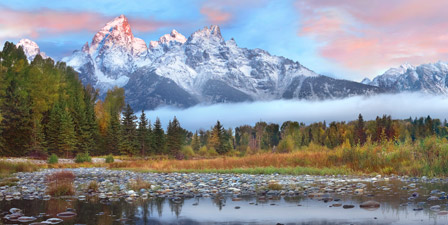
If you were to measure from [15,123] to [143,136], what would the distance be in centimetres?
3325

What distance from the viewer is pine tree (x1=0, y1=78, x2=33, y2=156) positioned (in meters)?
56.9

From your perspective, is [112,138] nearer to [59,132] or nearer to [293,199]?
[59,132]

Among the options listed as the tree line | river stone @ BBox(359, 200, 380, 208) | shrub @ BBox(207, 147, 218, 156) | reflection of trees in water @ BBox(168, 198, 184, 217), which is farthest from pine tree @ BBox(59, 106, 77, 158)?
river stone @ BBox(359, 200, 380, 208)

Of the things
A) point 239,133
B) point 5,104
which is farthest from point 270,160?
point 239,133

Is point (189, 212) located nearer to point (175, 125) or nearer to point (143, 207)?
point (143, 207)

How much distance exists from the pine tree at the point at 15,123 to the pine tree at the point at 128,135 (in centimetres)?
2558

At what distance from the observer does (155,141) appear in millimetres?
92188

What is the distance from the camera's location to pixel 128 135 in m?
84.4

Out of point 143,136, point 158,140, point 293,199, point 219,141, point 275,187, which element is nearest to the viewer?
point 293,199

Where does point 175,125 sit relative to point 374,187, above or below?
above

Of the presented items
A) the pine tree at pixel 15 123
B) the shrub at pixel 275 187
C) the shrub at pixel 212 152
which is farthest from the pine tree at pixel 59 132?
the shrub at pixel 275 187

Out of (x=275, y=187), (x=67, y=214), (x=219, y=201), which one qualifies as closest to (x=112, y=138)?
(x=275, y=187)

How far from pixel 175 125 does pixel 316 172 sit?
7464 centimetres

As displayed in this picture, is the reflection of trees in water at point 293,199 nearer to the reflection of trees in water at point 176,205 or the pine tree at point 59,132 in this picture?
the reflection of trees in water at point 176,205
